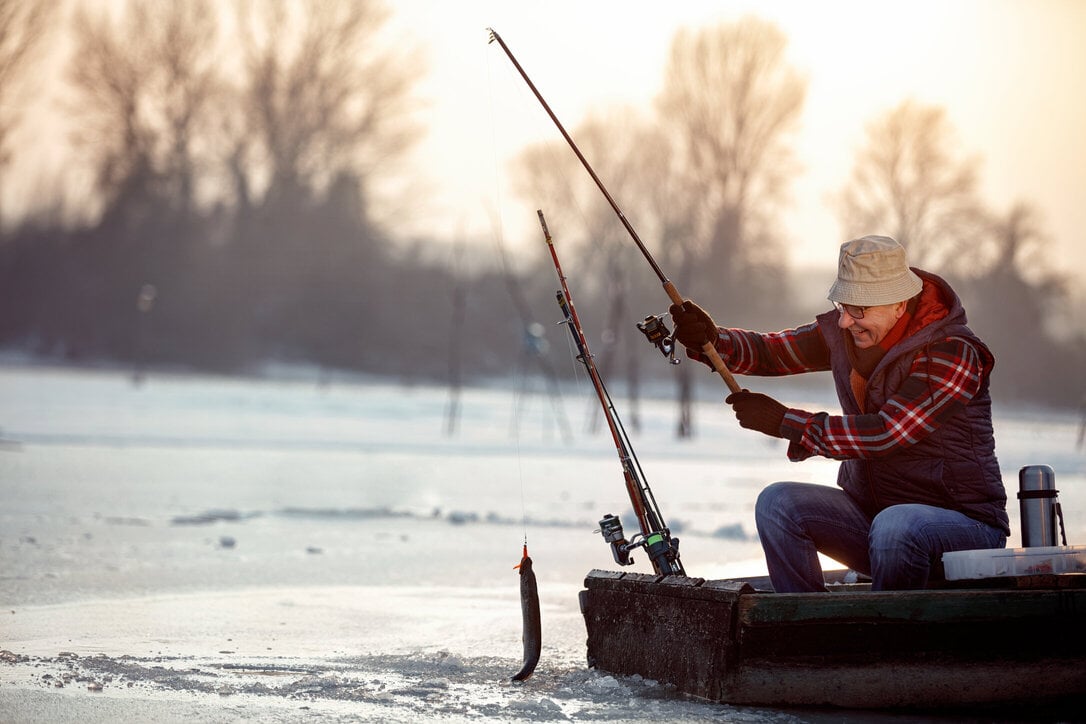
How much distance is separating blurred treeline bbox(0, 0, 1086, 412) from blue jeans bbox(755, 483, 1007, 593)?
29.8 m

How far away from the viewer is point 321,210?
125 feet

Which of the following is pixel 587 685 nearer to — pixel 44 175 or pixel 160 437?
pixel 160 437

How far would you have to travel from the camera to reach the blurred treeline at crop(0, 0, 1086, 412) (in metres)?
34.8

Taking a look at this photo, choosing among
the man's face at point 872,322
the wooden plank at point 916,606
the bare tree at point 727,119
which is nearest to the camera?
the wooden plank at point 916,606

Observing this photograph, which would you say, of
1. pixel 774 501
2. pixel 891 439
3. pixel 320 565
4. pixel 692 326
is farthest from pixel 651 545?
pixel 320 565

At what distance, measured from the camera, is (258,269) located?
37719 millimetres

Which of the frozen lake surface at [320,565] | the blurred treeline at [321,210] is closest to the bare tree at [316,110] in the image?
the blurred treeline at [321,210]

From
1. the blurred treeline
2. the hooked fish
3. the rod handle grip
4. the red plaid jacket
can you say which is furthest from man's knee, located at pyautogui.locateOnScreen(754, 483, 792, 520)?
the blurred treeline

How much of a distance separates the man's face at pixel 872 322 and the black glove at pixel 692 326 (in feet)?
1.39

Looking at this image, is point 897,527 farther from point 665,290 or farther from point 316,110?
point 316,110

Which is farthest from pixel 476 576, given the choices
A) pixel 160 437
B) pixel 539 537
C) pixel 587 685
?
pixel 160 437

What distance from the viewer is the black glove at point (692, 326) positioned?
3844 mm

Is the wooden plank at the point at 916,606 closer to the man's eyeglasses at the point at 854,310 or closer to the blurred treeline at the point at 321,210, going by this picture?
the man's eyeglasses at the point at 854,310

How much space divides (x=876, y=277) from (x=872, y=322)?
127mm
